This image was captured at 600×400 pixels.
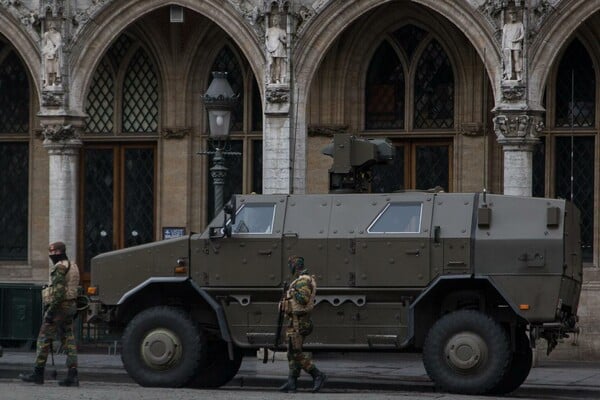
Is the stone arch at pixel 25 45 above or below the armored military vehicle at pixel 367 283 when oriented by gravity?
above

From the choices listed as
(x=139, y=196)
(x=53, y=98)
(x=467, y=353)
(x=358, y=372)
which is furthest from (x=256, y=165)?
(x=467, y=353)

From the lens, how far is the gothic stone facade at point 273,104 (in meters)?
24.1

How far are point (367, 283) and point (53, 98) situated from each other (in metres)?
8.39

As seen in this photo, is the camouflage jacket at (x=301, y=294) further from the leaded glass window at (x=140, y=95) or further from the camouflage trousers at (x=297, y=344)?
the leaded glass window at (x=140, y=95)

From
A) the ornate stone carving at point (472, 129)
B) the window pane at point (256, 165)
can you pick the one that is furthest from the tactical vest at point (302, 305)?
the window pane at point (256, 165)

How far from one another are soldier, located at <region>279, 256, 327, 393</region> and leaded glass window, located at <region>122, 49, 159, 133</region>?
962 centimetres

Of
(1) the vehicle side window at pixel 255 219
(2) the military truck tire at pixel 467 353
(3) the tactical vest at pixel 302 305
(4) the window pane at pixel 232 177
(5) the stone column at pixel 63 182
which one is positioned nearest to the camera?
(2) the military truck tire at pixel 467 353

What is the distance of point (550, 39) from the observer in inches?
936

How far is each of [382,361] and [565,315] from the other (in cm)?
579

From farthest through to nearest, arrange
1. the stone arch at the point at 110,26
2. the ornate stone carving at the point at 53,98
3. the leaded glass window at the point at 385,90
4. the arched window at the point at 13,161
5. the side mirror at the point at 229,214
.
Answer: the arched window at the point at 13,161 < the leaded glass window at the point at 385,90 < the ornate stone carving at the point at 53,98 < the stone arch at the point at 110,26 < the side mirror at the point at 229,214

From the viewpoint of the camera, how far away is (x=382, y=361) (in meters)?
24.4

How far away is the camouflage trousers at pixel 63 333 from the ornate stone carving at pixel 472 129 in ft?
27.5

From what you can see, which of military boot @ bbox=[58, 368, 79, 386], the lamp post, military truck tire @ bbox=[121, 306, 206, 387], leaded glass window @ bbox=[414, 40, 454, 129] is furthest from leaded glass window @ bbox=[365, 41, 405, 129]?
military boot @ bbox=[58, 368, 79, 386]

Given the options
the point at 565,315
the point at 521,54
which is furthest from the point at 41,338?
the point at 521,54
